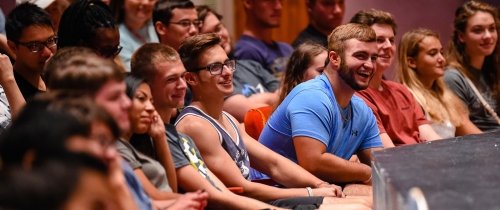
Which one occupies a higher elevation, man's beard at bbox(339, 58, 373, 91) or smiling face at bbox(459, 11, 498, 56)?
man's beard at bbox(339, 58, 373, 91)

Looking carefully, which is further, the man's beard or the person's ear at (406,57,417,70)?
the person's ear at (406,57,417,70)

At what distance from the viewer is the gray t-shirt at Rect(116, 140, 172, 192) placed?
2678mm

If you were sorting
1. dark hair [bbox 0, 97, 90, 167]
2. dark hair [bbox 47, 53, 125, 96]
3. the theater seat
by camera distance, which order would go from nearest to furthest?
1. dark hair [bbox 0, 97, 90, 167]
2. dark hair [bbox 47, 53, 125, 96]
3. the theater seat

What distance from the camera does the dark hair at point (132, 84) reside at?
2.72m

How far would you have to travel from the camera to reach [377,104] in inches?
165

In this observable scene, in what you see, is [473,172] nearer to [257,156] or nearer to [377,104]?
[257,156]

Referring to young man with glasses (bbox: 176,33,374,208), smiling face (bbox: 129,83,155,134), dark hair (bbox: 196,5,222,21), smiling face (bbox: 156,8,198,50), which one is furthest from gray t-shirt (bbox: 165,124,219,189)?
dark hair (bbox: 196,5,222,21)

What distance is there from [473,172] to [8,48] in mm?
1741

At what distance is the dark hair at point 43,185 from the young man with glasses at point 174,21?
2.90 m

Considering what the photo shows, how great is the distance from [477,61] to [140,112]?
2.90 m

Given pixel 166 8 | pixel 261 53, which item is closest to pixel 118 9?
pixel 166 8

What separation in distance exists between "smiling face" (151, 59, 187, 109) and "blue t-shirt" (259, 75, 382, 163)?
0.63 m

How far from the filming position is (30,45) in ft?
10.8

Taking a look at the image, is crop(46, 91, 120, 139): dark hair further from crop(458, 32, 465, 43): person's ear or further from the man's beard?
crop(458, 32, 465, 43): person's ear
